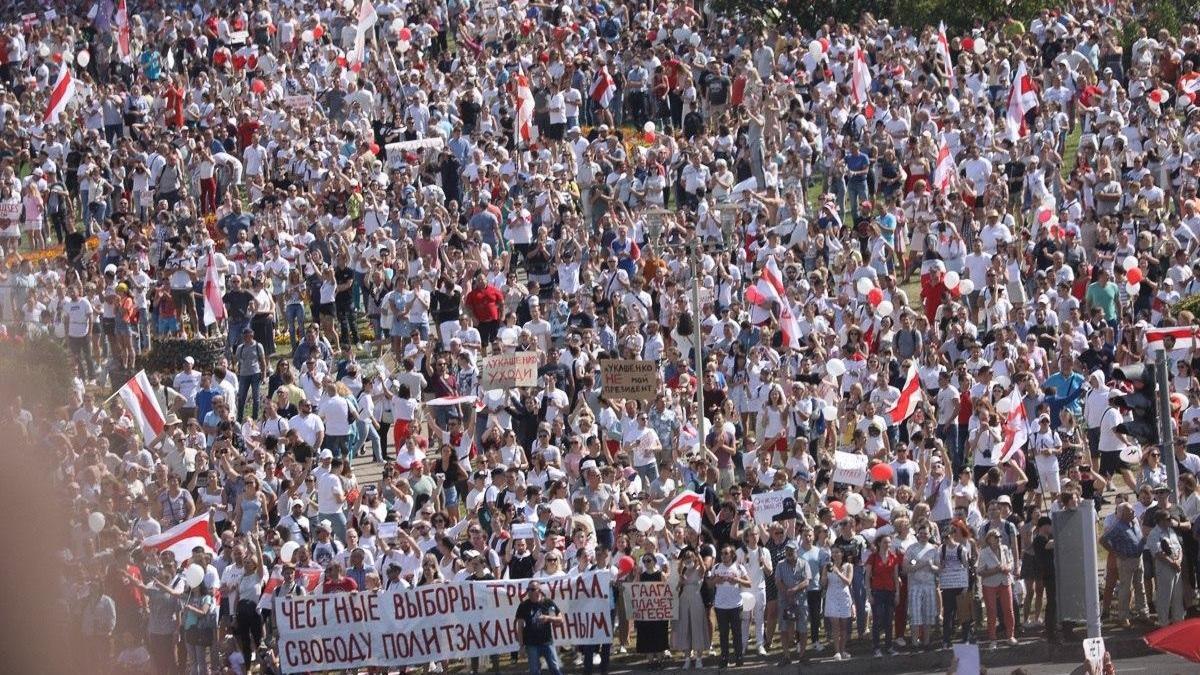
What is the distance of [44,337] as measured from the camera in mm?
29109

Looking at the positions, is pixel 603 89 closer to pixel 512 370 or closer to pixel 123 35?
pixel 123 35

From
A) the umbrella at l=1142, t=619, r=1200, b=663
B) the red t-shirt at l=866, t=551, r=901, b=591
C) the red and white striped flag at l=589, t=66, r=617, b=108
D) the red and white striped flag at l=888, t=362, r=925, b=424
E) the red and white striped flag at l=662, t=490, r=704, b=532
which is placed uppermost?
the red and white striped flag at l=589, t=66, r=617, b=108

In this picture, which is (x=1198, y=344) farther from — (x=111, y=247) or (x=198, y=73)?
(x=198, y=73)

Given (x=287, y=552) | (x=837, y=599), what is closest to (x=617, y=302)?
(x=287, y=552)

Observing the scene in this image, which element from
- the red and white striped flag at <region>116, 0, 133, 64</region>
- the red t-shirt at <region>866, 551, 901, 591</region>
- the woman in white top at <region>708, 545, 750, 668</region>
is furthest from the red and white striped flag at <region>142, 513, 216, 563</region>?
the red and white striped flag at <region>116, 0, 133, 64</region>

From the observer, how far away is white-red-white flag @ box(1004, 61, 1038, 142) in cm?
3281

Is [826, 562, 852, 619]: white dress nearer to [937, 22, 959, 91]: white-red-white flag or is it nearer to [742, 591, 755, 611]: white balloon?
[742, 591, 755, 611]: white balloon

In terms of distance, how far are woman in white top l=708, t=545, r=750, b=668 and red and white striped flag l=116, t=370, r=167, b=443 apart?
318 inches

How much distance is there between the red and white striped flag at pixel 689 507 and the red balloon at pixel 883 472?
1.72 m

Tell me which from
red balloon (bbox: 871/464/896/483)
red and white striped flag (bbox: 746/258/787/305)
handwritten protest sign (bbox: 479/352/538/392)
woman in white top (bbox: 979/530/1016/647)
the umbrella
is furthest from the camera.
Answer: red and white striped flag (bbox: 746/258/787/305)

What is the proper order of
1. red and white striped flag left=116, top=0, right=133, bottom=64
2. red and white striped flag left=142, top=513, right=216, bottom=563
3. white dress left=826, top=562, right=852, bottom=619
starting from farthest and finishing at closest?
red and white striped flag left=116, top=0, right=133, bottom=64, red and white striped flag left=142, top=513, right=216, bottom=563, white dress left=826, top=562, right=852, bottom=619

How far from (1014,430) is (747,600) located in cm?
364

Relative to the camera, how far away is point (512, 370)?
26.4 meters

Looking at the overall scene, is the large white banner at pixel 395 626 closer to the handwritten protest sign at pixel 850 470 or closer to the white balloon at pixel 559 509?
the white balloon at pixel 559 509
